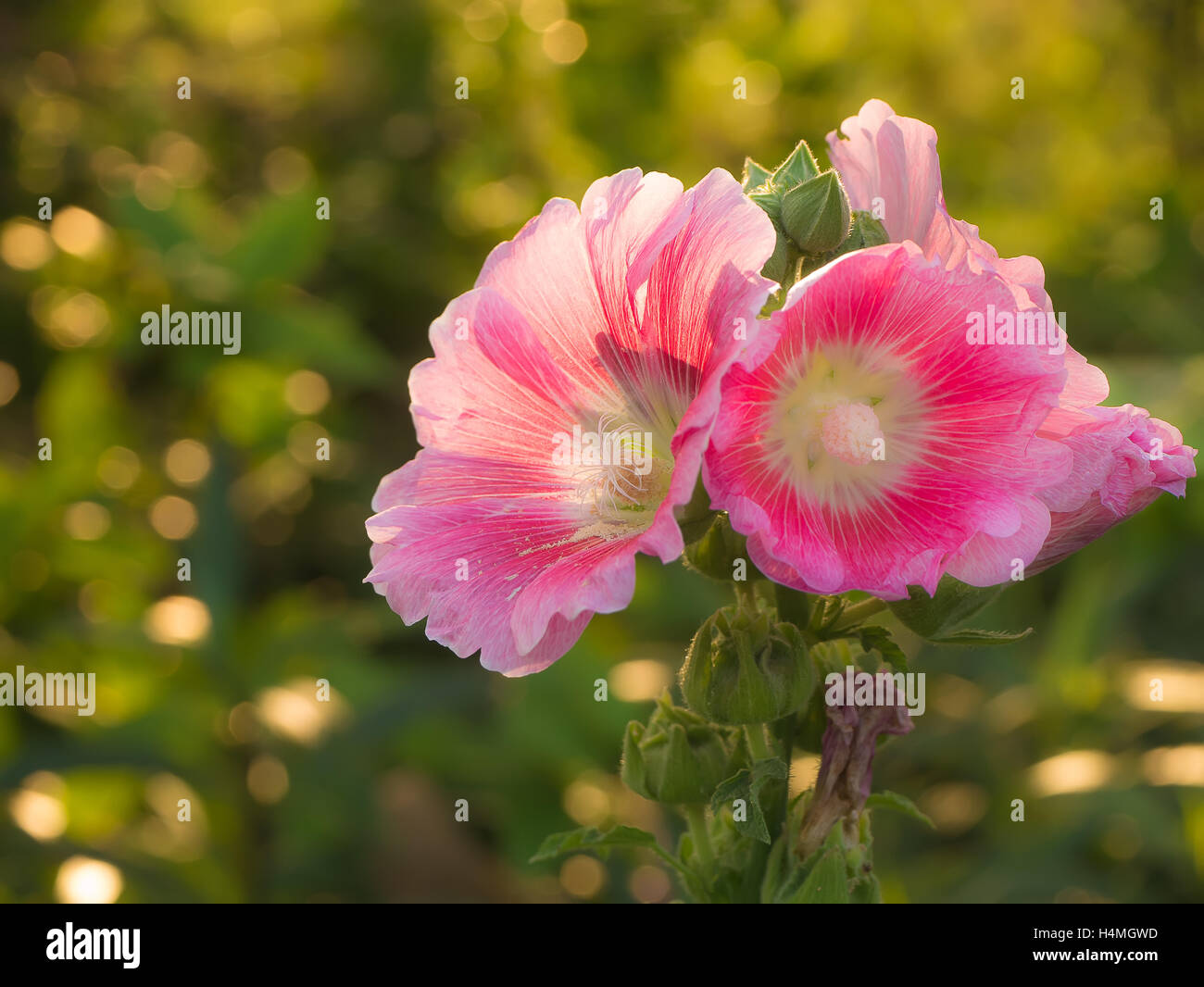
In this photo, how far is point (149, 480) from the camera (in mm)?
3184

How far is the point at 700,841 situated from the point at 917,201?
24.2 inches

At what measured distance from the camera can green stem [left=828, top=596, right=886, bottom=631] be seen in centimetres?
101

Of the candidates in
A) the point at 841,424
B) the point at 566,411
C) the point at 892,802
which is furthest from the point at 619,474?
the point at 892,802

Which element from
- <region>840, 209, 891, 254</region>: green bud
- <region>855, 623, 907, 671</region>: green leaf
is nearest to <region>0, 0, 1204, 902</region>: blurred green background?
<region>855, 623, 907, 671</region>: green leaf

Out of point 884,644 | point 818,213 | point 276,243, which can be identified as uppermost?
point 276,243

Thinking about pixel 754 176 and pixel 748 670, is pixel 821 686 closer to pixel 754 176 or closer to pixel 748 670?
pixel 748 670

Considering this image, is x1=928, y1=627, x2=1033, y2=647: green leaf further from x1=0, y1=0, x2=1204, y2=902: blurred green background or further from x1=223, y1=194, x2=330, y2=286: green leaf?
x1=223, y1=194, x2=330, y2=286: green leaf

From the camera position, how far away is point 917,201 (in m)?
1.02

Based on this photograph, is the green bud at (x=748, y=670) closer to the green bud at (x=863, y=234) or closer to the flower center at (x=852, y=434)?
the flower center at (x=852, y=434)

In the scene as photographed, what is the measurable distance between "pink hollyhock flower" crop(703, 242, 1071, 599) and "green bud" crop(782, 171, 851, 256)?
80mm

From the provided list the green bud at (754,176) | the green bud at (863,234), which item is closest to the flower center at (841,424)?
the green bud at (863,234)
